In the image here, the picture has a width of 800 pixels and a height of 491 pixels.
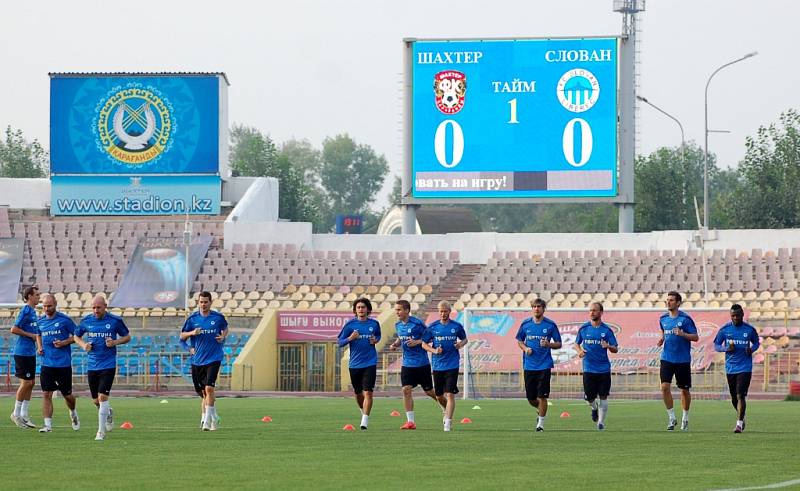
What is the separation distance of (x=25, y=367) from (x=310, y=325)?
22.2 m

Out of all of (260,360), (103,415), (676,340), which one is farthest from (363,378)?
(260,360)

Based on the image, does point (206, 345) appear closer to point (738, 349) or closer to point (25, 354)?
point (25, 354)

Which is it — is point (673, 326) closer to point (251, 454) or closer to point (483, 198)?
point (251, 454)

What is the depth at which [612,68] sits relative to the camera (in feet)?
155

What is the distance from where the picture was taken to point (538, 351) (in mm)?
22250

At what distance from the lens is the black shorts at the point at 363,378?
22062 millimetres

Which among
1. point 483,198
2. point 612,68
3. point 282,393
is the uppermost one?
point 612,68

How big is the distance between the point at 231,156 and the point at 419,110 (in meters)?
109

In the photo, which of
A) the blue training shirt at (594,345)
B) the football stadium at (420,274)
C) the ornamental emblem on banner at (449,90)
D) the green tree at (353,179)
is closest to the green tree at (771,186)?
the football stadium at (420,274)

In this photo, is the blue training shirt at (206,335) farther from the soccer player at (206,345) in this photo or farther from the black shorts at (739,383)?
the black shorts at (739,383)

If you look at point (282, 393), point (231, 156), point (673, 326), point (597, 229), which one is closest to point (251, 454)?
point (673, 326)

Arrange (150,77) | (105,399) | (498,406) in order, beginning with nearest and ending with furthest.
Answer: (105,399)
(498,406)
(150,77)

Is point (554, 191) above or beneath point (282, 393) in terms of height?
above

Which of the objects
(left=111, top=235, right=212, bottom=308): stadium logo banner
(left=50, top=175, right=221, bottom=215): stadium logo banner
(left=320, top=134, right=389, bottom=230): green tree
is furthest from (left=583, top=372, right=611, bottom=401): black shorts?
(left=320, top=134, right=389, bottom=230): green tree
